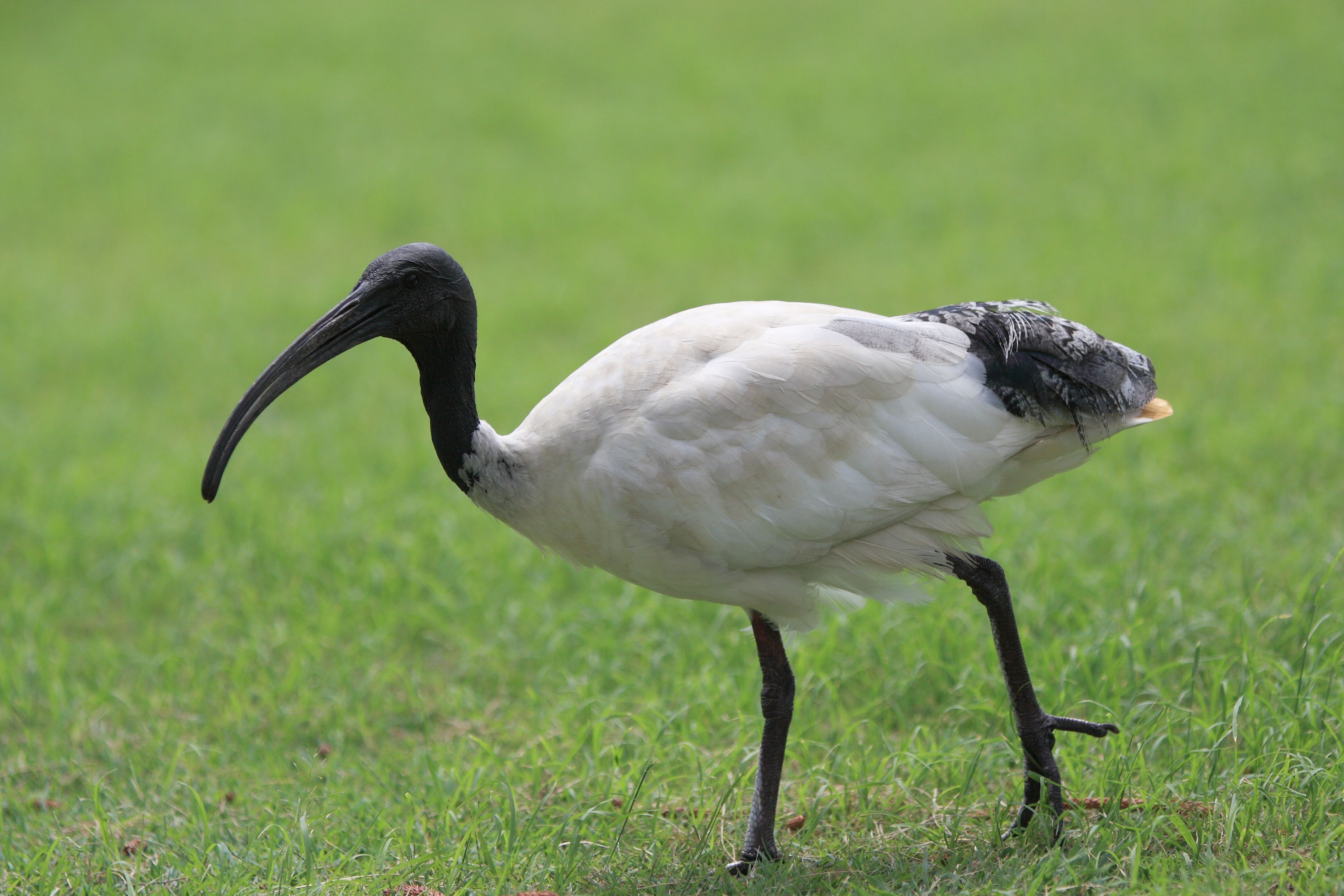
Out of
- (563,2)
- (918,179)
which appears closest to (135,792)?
(918,179)

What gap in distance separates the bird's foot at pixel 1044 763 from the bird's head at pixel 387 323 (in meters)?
1.86

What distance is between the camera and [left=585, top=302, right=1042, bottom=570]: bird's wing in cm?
325

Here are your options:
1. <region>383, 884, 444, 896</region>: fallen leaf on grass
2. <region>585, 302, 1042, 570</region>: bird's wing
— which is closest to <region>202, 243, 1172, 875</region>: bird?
<region>585, 302, 1042, 570</region>: bird's wing

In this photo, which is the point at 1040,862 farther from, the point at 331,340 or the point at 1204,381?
the point at 1204,381

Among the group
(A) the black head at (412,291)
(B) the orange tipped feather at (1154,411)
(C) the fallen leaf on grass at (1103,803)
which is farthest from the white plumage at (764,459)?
(C) the fallen leaf on grass at (1103,803)

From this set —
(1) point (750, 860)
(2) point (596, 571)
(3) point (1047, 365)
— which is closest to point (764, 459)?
(3) point (1047, 365)

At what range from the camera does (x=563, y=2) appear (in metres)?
16.9

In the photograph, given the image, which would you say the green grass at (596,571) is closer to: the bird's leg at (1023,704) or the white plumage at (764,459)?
the bird's leg at (1023,704)

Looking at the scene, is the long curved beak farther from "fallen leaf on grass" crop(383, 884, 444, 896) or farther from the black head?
"fallen leaf on grass" crop(383, 884, 444, 896)

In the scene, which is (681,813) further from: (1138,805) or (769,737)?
(1138,805)

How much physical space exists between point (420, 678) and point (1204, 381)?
4.74 meters

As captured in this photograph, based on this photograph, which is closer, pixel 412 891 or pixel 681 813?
pixel 412 891

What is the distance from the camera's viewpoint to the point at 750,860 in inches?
138

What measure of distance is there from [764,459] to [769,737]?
89cm
